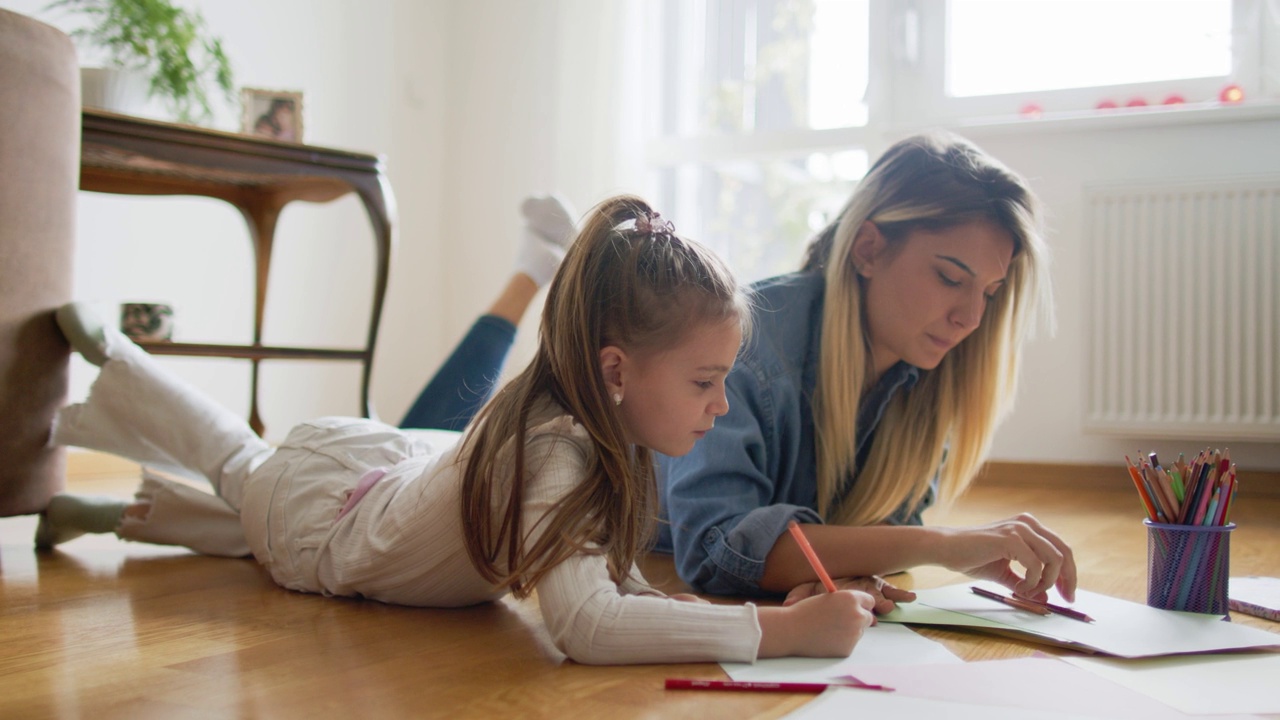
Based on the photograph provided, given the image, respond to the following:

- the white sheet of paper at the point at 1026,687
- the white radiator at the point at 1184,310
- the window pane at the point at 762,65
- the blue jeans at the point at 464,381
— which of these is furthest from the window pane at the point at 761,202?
the white sheet of paper at the point at 1026,687

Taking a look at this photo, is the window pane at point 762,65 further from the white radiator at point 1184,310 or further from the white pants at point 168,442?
the white pants at point 168,442

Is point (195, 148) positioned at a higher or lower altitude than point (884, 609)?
higher

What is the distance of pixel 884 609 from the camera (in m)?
1.04

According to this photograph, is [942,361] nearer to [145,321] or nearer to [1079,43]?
[145,321]

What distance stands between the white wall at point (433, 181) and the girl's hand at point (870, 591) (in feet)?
4.11

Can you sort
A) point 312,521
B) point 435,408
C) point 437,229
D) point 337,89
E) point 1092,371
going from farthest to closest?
point 437,229 < point 337,89 < point 1092,371 < point 435,408 < point 312,521

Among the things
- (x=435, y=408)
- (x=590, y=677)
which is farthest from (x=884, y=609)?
(x=435, y=408)

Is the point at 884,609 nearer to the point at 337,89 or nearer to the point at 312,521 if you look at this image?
the point at 312,521

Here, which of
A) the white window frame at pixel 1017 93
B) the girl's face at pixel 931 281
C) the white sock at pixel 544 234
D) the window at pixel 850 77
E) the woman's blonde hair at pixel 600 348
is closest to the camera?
the woman's blonde hair at pixel 600 348

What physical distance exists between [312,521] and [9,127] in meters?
0.63

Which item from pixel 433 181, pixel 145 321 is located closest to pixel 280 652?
pixel 145 321

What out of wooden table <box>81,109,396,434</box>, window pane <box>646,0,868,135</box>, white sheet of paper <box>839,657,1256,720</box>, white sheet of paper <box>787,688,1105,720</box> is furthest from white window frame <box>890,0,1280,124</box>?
white sheet of paper <box>787,688,1105,720</box>

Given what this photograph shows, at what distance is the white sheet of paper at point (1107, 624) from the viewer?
0.93 meters

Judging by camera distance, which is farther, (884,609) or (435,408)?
(435,408)
